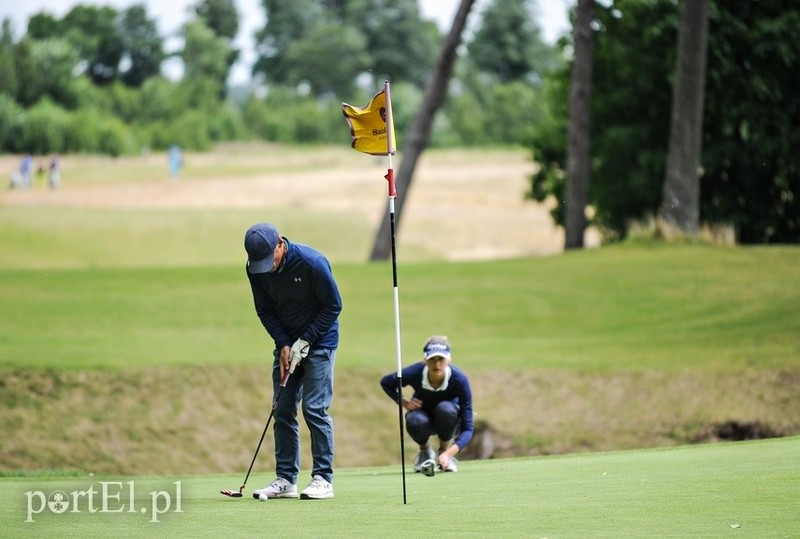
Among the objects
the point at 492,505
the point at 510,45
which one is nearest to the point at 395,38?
the point at 510,45

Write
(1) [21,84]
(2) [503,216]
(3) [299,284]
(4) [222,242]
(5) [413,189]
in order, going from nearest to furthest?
(3) [299,284] < (4) [222,242] < (2) [503,216] < (5) [413,189] < (1) [21,84]

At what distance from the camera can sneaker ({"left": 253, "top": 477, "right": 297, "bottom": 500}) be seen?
10.3 meters

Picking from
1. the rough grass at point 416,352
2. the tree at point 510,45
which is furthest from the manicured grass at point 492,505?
the tree at point 510,45

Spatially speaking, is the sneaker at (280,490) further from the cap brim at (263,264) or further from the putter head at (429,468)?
the putter head at (429,468)

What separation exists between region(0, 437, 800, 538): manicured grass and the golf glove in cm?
92

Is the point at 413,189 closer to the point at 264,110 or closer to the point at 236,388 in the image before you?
the point at 264,110

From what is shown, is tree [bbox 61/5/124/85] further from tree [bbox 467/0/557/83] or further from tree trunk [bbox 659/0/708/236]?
tree trunk [bbox 659/0/708/236]

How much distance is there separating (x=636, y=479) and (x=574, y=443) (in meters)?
10.1

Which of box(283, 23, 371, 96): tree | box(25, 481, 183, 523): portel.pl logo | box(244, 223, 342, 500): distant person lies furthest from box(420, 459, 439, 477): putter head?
box(283, 23, 371, 96): tree

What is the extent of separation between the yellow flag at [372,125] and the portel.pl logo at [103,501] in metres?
2.82

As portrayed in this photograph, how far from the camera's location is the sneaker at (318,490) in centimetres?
1014

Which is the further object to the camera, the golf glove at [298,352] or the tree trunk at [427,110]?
the tree trunk at [427,110]

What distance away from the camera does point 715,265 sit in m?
30.4

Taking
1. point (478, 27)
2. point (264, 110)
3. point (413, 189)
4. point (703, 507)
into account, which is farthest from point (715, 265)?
point (478, 27)
